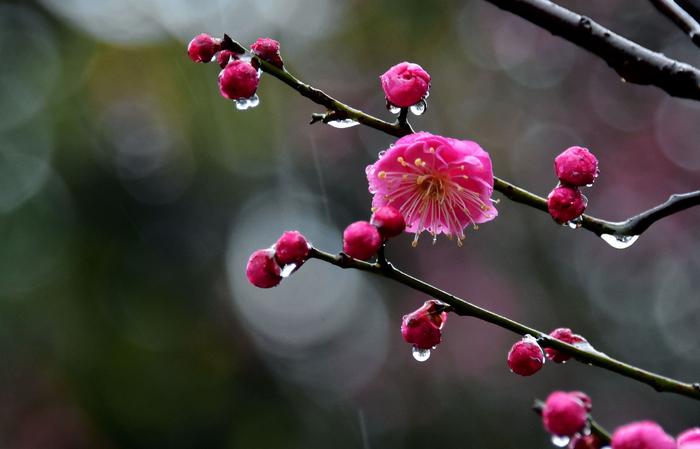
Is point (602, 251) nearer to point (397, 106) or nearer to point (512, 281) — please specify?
point (512, 281)

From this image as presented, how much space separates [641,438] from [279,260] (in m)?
A: 0.56

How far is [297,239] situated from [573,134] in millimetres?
4456

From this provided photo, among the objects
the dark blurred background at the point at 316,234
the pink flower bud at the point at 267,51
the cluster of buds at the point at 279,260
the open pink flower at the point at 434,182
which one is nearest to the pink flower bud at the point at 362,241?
the cluster of buds at the point at 279,260

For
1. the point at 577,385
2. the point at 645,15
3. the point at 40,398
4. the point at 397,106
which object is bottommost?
the point at 40,398

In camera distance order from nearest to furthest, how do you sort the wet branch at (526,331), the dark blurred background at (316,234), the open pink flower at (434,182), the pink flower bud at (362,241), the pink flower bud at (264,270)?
the wet branch at (526,331), the pink flower bud at (362,241), the pink flower bud at (264,270), the open pink flower at (434,182), the dark blurred background at (316,234)

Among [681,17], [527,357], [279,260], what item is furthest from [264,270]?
[681,17]

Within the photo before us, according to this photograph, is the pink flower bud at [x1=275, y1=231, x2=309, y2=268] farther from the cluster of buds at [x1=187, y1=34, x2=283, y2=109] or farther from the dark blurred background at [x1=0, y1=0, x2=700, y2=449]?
the dark blurred background at [x1=0, y1=0, x2=700, y2=449]

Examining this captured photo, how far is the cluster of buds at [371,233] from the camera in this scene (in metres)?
0.99

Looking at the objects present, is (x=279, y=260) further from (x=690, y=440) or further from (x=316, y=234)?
(x=316, y=234)

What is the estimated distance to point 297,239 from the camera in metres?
1.08

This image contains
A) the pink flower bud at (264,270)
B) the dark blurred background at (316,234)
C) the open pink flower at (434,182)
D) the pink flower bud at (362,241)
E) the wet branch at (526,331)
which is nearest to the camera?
the wet branch at (526,331)

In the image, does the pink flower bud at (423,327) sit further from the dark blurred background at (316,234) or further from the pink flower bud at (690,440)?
the dark blurred background at (316,234)

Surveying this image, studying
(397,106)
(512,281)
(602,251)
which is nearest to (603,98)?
(602,251)

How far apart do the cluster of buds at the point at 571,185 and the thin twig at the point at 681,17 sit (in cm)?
22
